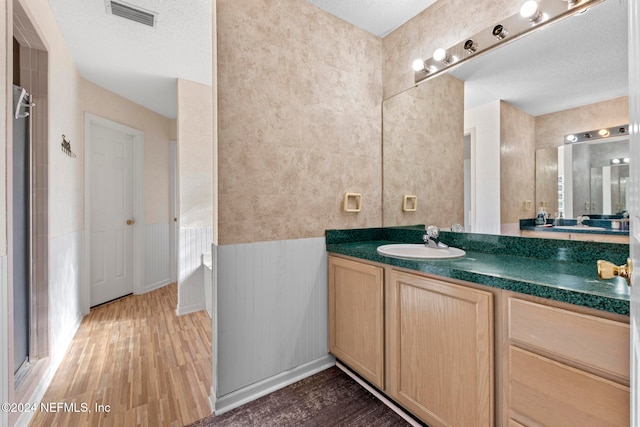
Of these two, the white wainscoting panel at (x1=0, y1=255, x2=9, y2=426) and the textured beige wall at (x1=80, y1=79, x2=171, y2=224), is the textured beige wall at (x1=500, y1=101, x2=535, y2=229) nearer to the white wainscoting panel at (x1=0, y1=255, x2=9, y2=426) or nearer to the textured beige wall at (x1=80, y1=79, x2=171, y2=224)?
the white wainscoting panel at (x1=0, y1=255, x2=9, y2=426)

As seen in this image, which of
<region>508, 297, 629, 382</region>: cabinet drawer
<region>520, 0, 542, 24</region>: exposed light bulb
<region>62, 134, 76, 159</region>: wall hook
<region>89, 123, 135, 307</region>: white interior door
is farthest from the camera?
<region>89, 123, 135, 307</region>: white interior door

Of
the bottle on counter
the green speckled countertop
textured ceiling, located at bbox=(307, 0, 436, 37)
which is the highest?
textured ceiling, located at bbox=(307, 0, 436, 37)

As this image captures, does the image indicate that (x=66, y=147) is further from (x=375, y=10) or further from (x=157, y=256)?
(x=375, y=10)

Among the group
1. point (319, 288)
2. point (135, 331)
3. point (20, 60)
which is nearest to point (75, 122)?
point (20, 60)

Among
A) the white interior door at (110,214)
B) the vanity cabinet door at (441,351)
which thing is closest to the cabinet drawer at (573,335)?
the vanity cabinet door at (441,351)

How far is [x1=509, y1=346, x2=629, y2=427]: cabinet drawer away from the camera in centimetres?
81

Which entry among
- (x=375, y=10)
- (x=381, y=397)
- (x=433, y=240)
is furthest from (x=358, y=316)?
(x=375, y=10)

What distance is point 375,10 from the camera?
1945 millimetres

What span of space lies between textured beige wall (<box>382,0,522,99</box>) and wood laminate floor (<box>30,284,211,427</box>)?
2.45m

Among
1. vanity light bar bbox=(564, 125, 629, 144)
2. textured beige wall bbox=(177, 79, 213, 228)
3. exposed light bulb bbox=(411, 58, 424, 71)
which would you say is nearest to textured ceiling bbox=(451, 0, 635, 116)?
vanity light bar bbox=(564, 125, 629, 144)

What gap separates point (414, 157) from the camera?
2.09 metres

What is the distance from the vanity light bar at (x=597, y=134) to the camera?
47.1 inches

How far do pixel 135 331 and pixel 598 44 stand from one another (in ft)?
11.9

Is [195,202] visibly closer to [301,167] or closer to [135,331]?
[135,331]
